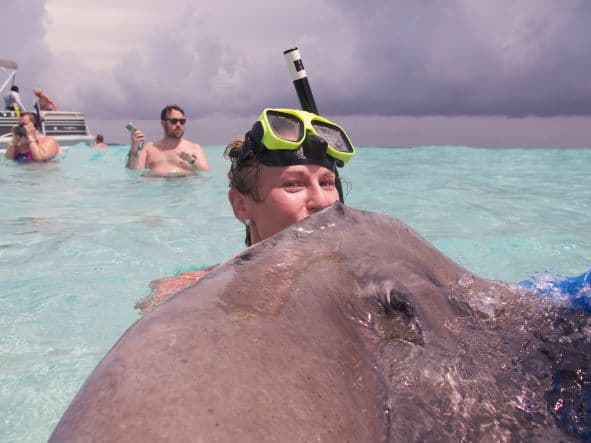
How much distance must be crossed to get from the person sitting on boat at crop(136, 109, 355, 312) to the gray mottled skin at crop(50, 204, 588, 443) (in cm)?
156

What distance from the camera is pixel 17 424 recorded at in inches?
123

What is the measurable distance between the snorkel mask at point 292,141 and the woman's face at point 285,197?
0.24 feet

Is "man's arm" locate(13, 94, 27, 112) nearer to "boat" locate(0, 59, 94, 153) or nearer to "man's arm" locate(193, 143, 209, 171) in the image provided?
"boat" locate(0, 59, 94, 153)

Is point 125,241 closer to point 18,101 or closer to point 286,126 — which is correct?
point 286,126

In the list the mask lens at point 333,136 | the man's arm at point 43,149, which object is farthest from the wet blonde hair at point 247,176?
the man's arm at point 43,149

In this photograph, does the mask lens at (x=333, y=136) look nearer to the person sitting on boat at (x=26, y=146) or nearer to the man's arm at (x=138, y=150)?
the man's arm at (x=138, y=150)

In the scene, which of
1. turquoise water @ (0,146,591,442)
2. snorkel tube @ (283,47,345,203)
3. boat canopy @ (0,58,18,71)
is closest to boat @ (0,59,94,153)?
boat canopy @ (0,58,18,71)

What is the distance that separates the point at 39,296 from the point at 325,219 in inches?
181

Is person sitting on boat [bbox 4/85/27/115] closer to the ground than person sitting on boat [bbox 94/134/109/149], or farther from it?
farther from it

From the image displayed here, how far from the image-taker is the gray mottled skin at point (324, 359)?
99 cm

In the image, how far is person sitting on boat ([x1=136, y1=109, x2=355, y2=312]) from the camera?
3408 millimetres

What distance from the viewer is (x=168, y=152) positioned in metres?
13.3

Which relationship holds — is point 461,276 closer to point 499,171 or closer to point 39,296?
point 39,296

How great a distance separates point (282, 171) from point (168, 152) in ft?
34.1
